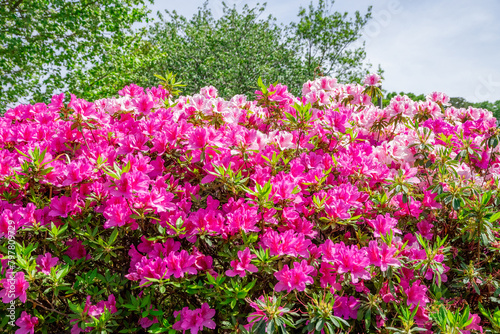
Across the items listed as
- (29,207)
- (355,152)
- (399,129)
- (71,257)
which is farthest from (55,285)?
(399,129)

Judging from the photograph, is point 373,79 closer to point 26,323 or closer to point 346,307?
point 346,307

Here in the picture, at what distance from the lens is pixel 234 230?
1830 mm

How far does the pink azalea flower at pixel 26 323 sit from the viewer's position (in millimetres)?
1907

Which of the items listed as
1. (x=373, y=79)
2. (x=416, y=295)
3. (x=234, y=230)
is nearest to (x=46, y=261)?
(x=234, y=230)

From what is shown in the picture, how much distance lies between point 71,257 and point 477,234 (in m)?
2.10

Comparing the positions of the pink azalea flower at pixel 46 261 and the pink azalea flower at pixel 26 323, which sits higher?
the pink azalea flower at pixel 46 261

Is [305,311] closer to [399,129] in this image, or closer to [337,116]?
[337,116]

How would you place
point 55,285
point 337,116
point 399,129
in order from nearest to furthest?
point 55,285 < point 337,116 < point 399,129

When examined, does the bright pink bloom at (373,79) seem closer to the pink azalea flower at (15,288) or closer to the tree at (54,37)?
the pink azalea flower at (15,288)

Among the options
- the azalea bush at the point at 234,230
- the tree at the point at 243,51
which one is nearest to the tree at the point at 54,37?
the tree at the point at 243,51

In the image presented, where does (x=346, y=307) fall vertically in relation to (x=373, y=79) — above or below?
below

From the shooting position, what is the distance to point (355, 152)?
2.25m

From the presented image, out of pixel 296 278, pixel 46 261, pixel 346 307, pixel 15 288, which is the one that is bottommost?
pixel 15 288

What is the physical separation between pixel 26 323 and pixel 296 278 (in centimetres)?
135
